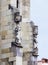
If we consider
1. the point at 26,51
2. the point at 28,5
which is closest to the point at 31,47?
the point at 26,51

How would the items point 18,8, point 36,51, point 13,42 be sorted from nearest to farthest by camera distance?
point 13,42, point 18,8, point 36,51

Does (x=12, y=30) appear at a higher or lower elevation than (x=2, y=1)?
lower

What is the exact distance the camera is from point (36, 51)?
2652 cm

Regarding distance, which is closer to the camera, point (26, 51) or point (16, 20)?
point (16, 20)

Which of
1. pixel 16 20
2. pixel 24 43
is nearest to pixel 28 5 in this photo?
pixel 24 43

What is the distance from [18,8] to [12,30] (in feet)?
6.06

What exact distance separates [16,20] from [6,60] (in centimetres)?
206

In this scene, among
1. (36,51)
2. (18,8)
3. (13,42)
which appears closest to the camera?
(13,42)

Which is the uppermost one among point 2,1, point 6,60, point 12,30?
point 2,1

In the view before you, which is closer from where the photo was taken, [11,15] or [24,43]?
[11,15]

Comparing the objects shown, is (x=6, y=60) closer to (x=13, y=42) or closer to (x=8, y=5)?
(x=13, y=42)

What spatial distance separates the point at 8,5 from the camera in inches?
934

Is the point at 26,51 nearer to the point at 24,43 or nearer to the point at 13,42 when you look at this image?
the point at 24,43

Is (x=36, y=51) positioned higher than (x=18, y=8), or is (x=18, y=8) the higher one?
(x=18, y=8)
